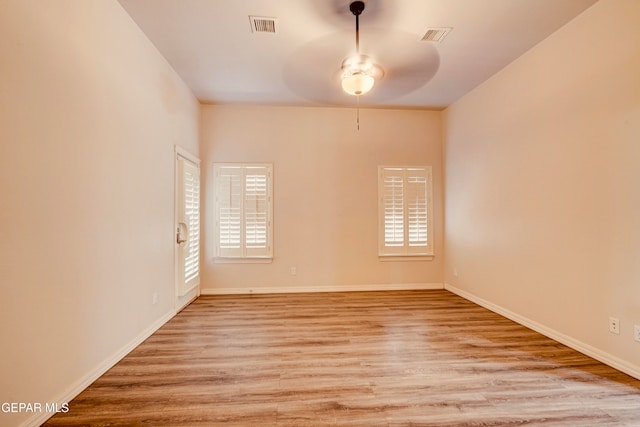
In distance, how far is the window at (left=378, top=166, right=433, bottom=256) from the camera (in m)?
4.90

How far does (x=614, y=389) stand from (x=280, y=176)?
14.2 ft

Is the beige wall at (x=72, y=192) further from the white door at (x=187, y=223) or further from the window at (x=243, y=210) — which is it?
the window at (x=243, y=210)

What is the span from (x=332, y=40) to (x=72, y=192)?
2.70 m

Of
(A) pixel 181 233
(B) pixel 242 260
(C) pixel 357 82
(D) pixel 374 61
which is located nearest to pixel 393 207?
(D) pixel 374 61

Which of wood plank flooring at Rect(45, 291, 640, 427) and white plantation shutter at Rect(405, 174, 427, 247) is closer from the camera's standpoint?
wood plank flooring at Rect(45, 291, 640, 427)

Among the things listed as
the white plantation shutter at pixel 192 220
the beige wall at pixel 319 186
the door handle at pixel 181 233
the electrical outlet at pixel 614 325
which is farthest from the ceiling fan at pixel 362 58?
the electrical outlet at pixel 614 325

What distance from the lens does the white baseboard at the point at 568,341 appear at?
7.39ft

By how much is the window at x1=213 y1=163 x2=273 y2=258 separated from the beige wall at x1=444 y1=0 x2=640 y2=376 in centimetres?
325

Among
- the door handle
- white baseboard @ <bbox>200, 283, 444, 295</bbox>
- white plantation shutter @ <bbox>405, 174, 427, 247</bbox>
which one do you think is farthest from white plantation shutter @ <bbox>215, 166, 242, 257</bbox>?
white plantation shutter @ <bbox>405, 174, 427, 247</bbox>

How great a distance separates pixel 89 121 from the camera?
2137mm

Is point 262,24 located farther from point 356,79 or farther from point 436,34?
point 436,34

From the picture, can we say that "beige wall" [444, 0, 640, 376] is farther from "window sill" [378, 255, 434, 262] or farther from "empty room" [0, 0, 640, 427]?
"window sill" [378, 255, 434, 262]

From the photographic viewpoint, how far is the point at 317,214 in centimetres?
481

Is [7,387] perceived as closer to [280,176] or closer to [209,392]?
[209,392]
